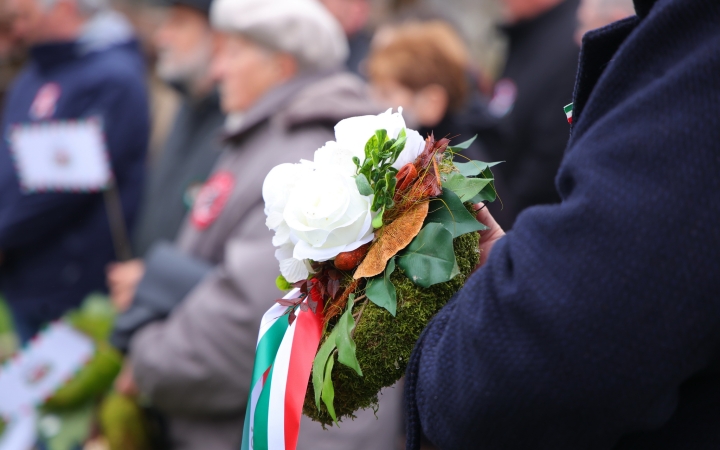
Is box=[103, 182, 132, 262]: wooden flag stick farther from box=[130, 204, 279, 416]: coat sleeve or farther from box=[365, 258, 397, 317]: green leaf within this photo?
box=[365, 258, 397, 317]: green leaf

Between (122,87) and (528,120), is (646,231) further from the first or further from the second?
(122,87)

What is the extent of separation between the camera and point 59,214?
356 cm

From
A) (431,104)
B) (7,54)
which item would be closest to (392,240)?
(431,104)

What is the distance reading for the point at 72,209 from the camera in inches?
141

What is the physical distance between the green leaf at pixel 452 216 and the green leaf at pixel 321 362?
211 mm

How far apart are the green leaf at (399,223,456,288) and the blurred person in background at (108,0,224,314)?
2514mm

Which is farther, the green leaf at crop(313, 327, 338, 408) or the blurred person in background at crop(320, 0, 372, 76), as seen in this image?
the blurred person in background at crop(320, 0, 372, 76)

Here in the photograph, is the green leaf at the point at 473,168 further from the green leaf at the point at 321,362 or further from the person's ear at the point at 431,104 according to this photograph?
the person's ear at the point at 431,104

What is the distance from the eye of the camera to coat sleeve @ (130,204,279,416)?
7.37ft

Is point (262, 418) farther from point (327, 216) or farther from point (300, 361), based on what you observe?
point (327, 216)

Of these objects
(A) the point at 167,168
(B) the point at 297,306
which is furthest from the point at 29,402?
(B) the point at 297,306

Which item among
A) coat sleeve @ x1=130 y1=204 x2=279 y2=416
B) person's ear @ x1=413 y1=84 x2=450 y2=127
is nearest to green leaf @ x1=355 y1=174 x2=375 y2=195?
coat sleeve @ x1=130 y1=204 x2=279 y2=416

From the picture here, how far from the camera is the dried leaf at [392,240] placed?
1.05 m

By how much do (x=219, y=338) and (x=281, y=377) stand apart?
3.94 feet
